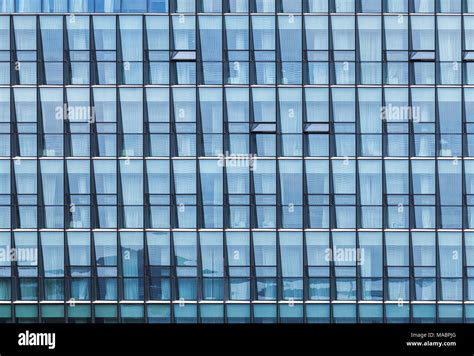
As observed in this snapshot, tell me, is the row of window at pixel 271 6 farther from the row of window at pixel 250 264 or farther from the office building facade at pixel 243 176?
the row of window at pixel 250 264

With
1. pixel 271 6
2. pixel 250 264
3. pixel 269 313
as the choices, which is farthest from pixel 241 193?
pixel 271 6

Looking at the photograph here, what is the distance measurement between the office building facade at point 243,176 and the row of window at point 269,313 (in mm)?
62

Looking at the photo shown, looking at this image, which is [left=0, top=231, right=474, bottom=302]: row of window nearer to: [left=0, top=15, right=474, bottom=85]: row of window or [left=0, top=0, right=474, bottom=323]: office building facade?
[left=0, top=0, right=474, bottom=323]: office building facade

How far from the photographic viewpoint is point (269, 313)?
38.5 metres

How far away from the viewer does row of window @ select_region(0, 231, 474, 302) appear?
126 feet

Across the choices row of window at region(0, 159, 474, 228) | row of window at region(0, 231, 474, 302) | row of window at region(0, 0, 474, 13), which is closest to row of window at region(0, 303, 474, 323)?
row of window at region(0, 231, 474, 302)

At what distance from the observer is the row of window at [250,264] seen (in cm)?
3844

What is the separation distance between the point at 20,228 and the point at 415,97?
1827 cm

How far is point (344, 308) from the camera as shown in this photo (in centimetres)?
3853

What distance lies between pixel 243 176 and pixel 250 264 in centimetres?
384

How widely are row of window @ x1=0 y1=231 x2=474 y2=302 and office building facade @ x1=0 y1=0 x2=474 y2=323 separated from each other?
0.20ft

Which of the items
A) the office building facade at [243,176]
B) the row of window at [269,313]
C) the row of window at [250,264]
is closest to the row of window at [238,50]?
the office building facade at [243,176]

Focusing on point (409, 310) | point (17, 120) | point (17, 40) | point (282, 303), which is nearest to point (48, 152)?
point (17, 120)

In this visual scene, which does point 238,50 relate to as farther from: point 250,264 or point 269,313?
point 269,313
